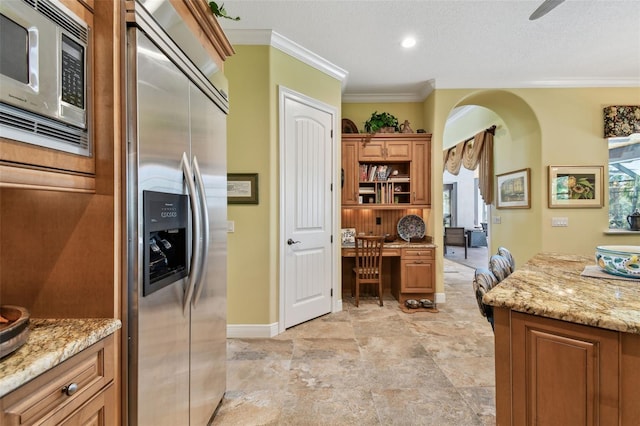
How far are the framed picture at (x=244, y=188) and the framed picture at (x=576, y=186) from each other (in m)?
4.00

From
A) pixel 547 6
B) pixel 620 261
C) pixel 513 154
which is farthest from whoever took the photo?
pixel 513 154

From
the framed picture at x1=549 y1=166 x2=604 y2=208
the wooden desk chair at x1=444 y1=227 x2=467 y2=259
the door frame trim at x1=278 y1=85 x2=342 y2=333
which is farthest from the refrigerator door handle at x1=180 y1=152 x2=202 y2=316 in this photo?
the wooden desk chair at x1=444 y1=227 x2=467 y2=259

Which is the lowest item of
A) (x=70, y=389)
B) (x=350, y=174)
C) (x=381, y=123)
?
(x=70, y=389)

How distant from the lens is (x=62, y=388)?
81 centimetres

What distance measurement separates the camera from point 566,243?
13.4 feet

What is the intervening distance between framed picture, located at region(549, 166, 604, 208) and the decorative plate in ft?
5.79

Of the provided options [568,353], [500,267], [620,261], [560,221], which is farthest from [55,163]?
[560,221]

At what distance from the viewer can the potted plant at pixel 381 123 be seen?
4.18 metres

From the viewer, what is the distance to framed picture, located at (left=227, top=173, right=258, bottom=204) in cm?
294

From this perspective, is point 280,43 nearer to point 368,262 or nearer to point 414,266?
point 368,262

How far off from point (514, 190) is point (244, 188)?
4.18 meters

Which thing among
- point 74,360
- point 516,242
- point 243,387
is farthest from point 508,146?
point 74,360

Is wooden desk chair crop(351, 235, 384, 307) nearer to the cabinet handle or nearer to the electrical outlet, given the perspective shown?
the electrical outlet

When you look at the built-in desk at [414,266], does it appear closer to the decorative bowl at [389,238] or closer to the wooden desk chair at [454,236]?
the decorative bowl at [389,238]
